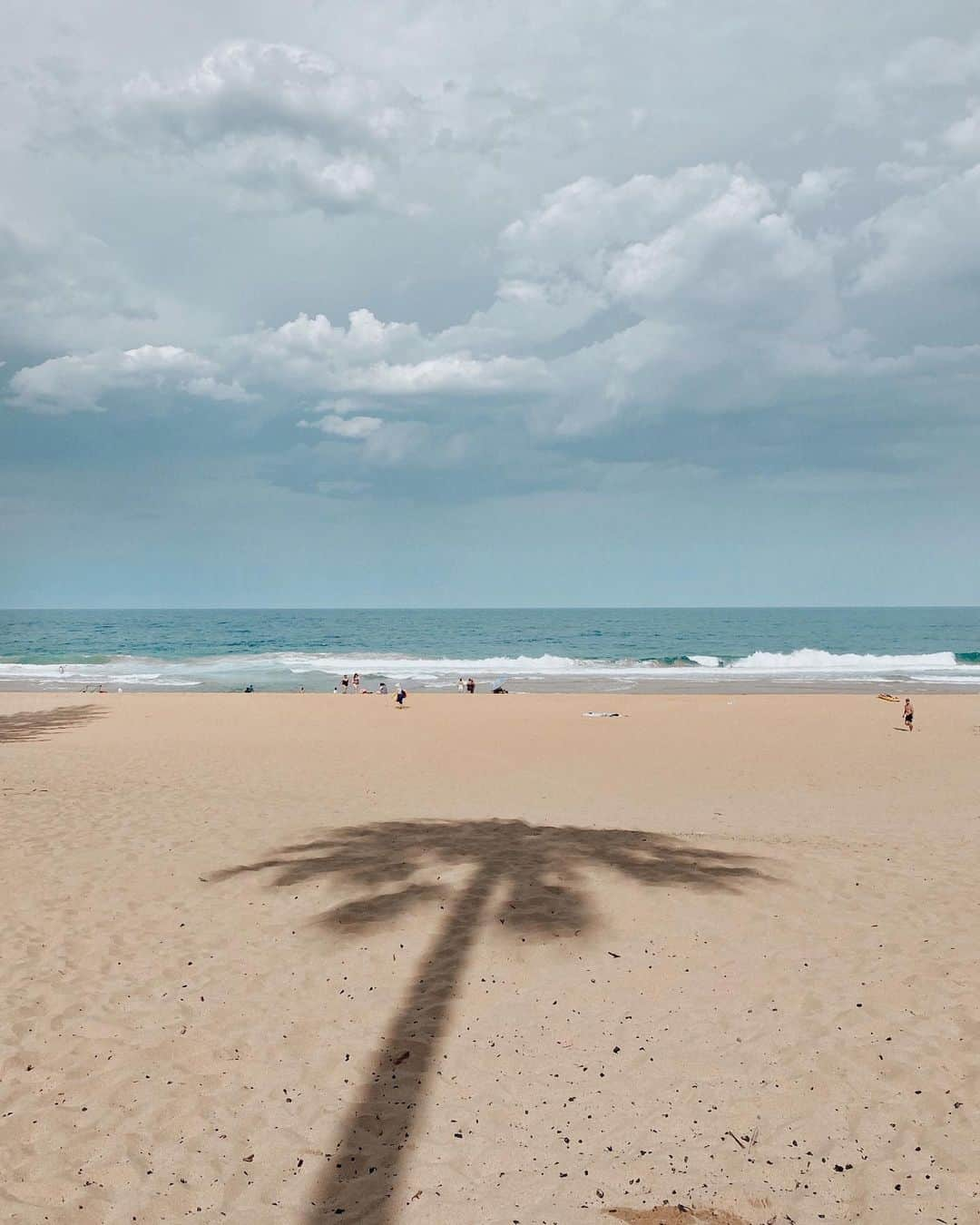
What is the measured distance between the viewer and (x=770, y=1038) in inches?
243

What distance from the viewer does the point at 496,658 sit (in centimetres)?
8169

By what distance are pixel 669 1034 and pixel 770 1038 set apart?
0.73 meters

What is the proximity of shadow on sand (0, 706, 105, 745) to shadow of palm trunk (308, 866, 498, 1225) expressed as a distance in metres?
19.9

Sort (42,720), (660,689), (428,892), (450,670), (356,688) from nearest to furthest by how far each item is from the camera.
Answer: (428,892) → (42,720) → (356,688) → (660,689) → (450,670)

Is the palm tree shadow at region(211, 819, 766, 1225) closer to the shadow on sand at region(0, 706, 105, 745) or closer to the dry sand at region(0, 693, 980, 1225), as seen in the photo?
the dry sand at region(0, 693, 980, 1225)

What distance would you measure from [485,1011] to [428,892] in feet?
9.12

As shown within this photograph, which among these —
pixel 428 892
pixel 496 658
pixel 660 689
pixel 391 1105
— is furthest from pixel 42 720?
pixel 496 658

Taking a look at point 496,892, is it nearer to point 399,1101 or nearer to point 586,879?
point 586,879

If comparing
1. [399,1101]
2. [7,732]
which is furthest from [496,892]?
[7,732]

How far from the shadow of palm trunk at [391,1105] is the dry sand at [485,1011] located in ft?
0.07

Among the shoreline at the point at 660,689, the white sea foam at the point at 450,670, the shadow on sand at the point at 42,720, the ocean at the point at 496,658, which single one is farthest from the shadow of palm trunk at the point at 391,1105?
the white sea foam at the point at 450,670

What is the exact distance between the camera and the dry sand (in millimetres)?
4645

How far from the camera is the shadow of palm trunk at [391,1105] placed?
4.48 meters

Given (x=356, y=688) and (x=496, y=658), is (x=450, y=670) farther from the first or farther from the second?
(x=356, y=688)
